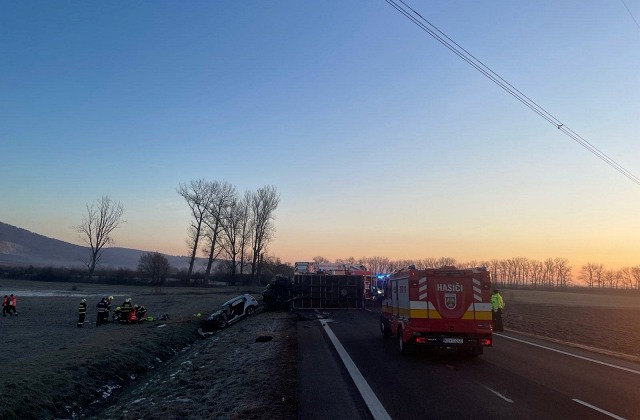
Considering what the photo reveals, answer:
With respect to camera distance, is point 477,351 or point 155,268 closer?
point 477,351

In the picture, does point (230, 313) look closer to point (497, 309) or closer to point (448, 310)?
point (497, 309)

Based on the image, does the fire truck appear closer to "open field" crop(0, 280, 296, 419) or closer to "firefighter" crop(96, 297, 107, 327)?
"open field" crop(0, 280, 296, 419)

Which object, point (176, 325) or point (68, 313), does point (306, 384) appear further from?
point (68, 313)

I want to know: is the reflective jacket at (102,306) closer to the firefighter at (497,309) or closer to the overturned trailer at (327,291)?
the overturned trailer at (327,291)

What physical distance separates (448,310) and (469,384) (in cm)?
Result: 369

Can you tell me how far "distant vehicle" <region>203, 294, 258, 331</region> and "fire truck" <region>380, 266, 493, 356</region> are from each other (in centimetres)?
1556

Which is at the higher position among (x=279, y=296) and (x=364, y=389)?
(x=279, y=296)

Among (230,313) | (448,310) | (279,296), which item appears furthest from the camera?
(279,296)

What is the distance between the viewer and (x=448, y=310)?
13508 millimetres

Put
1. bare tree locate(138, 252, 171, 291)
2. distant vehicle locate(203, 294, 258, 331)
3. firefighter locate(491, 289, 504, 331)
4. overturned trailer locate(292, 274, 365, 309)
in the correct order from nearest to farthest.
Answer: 1. firefighter locate(491, 289, 504, 331)
2. distant vehicle locate(203, 294, 258, 331)
3. overturned trailer locate(292, 274, 365, 309)
4. bare tree locate(138, 252, 171, 291)

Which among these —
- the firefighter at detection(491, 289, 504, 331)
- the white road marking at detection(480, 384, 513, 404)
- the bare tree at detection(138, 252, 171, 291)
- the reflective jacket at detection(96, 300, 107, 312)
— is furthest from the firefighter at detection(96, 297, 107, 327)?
the bare tree at detection(138, 252, 171, 291)

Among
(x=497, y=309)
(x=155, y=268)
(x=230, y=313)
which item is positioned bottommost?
(x=230, y=313)

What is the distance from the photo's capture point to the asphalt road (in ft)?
25.4

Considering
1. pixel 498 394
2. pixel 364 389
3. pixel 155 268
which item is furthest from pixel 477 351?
pixel 155 268
